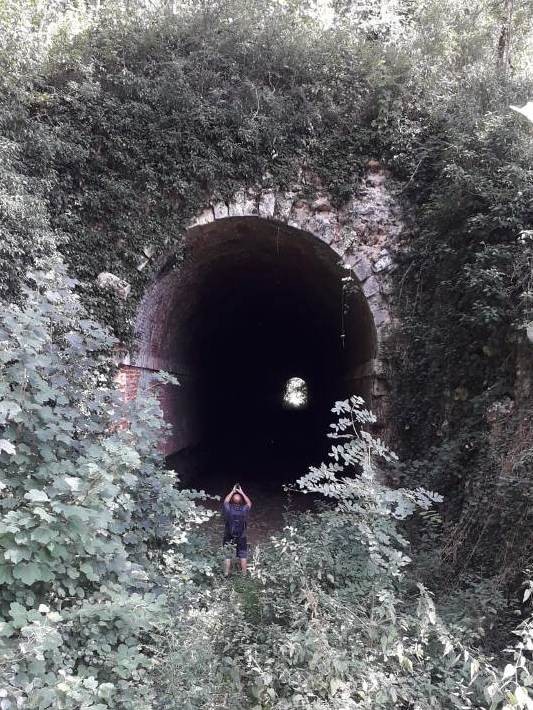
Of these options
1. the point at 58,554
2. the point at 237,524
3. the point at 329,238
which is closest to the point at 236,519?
the point at 237,524

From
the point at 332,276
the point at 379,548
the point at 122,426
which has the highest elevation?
the point at 332,276

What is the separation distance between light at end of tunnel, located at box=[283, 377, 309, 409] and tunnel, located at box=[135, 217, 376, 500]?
3.65 metres

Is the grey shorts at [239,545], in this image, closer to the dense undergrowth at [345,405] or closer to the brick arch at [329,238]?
the dense undergrowth at [345,405]

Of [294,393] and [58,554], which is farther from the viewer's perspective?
[294,393]

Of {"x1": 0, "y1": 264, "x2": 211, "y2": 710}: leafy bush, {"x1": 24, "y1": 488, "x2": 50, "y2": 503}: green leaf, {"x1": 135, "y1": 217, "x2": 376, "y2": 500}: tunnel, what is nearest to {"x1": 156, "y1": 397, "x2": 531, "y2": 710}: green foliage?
{"x1": 0, "y1": 264, "x2": 211, "y2": 710}: leafy bush

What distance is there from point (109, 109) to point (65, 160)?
118cm

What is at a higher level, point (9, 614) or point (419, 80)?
point (419, 80)

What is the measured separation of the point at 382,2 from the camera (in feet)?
33.6

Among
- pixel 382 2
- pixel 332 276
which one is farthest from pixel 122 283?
pixel 382 2

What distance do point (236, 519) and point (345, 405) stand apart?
9.02ft

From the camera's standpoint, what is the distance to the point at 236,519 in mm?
6086

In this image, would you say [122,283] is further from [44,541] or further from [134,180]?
[44,541]

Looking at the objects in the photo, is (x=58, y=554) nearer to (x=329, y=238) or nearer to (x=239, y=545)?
(x=239, y=545)

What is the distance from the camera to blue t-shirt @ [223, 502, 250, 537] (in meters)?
6.08
